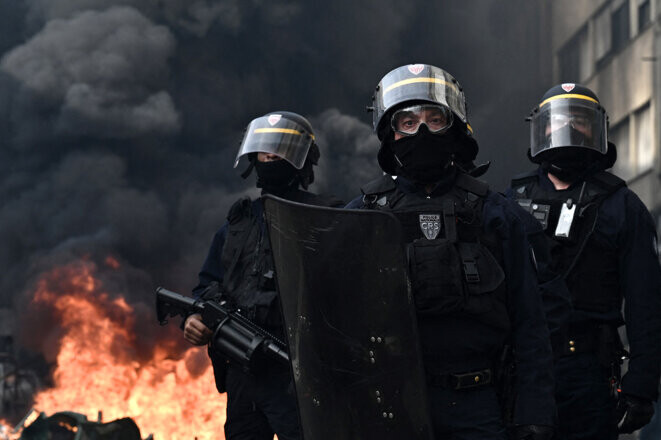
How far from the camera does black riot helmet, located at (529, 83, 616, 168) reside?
12.6ft

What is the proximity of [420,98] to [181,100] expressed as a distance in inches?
967

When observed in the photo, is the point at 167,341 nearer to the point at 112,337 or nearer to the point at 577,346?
the point at 112,337

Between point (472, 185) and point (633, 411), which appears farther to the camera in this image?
point (633, 411)

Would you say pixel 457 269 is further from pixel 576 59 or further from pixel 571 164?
pixel 576 59

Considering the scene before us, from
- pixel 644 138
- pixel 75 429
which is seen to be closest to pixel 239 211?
pixel 75 429

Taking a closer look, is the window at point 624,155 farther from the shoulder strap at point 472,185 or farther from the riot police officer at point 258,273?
the shoulder strap at point 472,185

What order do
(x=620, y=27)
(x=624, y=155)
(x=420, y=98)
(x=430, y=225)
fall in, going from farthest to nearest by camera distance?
(x=620, y=27), (x=624, y=155), (x=420, y=98), (x=430, y=225)

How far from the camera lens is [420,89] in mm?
2688

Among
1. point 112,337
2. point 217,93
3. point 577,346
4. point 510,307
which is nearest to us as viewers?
point 510,307

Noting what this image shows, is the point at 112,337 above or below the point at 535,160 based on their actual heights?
above

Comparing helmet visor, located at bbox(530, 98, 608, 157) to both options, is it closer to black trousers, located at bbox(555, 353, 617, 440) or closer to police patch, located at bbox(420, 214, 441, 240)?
black trousers, located at bbox(555, 353, 617, 440)

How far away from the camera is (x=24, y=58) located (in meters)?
23.2

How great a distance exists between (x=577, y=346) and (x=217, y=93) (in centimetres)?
2396

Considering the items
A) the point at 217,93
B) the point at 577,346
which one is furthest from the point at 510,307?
the point at 217,93
